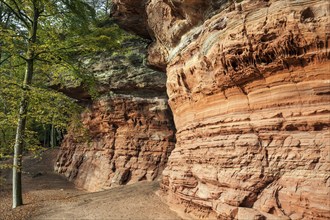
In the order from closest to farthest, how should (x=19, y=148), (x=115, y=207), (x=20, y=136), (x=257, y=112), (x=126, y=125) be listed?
(x=257, y=112), (x=115, y=207), (x=20, y=136), (x=19, y=148), (x=126, y=125)

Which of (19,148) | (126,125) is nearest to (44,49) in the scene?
(19,148)

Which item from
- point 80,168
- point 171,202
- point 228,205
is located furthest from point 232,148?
point 80,168

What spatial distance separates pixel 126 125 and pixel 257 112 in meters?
12.3

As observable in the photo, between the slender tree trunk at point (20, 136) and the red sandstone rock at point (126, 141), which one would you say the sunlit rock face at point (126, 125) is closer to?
the red sandstone rock at point (126, 141)

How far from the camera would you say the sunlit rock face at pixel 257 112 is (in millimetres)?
6113

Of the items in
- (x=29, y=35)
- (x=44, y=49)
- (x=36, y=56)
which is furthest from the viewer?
(x=29, y=35)

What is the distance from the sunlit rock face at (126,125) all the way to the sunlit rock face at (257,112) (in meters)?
7.20

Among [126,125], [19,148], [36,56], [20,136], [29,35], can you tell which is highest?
[29,35]

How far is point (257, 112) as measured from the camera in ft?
24.4

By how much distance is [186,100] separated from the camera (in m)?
10.8

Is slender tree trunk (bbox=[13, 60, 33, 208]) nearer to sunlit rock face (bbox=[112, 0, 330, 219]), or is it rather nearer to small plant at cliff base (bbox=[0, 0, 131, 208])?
small plant at cliff base (bbox=[0, 0, 131, 208])

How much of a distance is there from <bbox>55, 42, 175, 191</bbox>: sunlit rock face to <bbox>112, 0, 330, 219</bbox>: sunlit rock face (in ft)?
23.6

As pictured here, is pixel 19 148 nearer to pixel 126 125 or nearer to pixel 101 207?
pixel 101 207

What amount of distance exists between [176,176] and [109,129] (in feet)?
33.3
